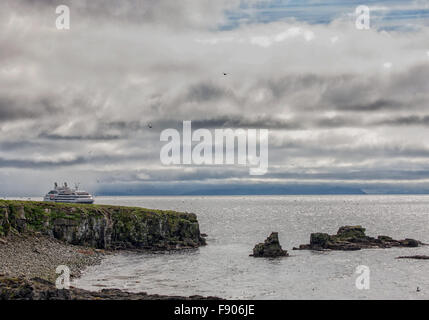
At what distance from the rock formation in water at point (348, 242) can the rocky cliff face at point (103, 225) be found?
30.7m

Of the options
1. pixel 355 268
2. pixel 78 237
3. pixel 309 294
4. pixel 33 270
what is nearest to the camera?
pixel 309 294

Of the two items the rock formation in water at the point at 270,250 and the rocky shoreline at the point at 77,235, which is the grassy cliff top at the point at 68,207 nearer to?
the rocky shoreline at the point at 77,235

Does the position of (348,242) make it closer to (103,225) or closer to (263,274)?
(263,274)

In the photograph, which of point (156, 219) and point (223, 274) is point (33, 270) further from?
point (156, 219)

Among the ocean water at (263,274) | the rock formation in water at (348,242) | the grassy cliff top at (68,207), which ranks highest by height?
the grassy cliff top at (68,207)

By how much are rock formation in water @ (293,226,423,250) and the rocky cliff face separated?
101ft

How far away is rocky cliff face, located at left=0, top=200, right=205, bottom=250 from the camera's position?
9956 cm

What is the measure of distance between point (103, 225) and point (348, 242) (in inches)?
2443

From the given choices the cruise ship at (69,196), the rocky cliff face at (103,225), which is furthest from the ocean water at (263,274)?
the cruise ship at (69,196)

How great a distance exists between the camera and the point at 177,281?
74438 mm

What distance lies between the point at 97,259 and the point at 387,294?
5478cm

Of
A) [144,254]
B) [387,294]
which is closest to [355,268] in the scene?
[387,294]

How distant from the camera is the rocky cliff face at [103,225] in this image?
9956 centimetres
